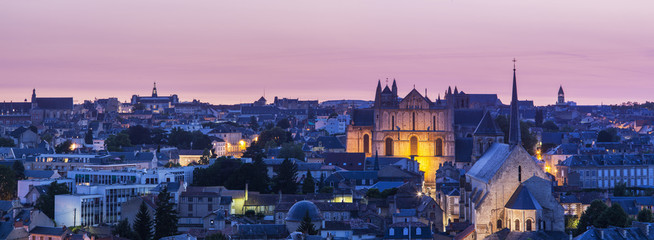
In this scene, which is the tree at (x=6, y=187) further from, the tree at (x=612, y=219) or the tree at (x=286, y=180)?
the tree at (x=612, y=219)

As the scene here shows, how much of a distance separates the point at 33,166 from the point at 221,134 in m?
52.8

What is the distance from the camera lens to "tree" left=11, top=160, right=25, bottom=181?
87.7 m

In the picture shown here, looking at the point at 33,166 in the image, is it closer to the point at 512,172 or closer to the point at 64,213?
the point at 64,213

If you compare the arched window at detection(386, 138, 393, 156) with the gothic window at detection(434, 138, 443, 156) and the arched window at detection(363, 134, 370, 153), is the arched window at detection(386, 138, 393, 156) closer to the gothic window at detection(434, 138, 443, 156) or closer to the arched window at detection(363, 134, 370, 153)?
the arched window at detection(363, 134, 370, 153)

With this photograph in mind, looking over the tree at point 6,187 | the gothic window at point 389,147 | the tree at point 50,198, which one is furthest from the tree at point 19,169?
the gothic window at point 389,147

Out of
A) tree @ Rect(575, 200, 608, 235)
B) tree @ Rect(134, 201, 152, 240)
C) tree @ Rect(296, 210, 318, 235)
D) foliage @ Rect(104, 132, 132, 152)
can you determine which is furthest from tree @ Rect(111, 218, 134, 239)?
foliage @ Rect(104, 132, 132, 152)

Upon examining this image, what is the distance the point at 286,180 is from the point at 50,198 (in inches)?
673

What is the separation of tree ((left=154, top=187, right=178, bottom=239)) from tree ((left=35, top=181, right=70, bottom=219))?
9.96 meters

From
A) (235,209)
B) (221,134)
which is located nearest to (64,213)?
(235,209)

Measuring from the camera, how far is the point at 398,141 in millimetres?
97875

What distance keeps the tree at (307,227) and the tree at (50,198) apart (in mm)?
21090

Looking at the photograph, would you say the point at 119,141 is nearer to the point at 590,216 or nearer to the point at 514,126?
the point at 514,126

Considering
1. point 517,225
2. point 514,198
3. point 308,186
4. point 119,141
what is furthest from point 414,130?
point 119,141

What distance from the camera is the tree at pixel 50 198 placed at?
233ft
